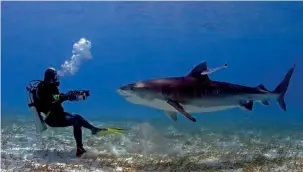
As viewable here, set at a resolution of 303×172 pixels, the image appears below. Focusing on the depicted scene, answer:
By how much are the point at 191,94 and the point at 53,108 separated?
3.33 m

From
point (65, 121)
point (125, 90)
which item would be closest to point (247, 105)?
point (125, 90)

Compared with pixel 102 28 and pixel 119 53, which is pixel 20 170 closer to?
pixel 102 28

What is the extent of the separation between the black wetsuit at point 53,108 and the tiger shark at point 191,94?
1.69 m

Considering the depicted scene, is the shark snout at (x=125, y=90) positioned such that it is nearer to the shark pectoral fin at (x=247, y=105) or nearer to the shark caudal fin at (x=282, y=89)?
the shark pectoral fin at (x=247, y=105)


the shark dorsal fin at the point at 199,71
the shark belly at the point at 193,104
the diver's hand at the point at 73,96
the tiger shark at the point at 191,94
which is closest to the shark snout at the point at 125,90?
the tiger shark at the point at 191,94

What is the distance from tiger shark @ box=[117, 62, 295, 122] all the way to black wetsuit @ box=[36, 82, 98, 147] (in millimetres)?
1690

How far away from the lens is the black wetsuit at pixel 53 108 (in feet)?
32.1

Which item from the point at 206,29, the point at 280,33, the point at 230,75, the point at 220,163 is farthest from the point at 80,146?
the point at 230,75

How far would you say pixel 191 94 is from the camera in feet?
32.9

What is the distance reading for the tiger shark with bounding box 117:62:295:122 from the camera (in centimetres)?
950

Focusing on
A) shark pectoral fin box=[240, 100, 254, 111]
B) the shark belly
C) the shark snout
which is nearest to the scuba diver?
the shark snout

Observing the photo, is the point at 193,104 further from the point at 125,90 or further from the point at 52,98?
the point at 52,98

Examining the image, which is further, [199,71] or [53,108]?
[199,71]

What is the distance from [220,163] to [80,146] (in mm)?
3489
